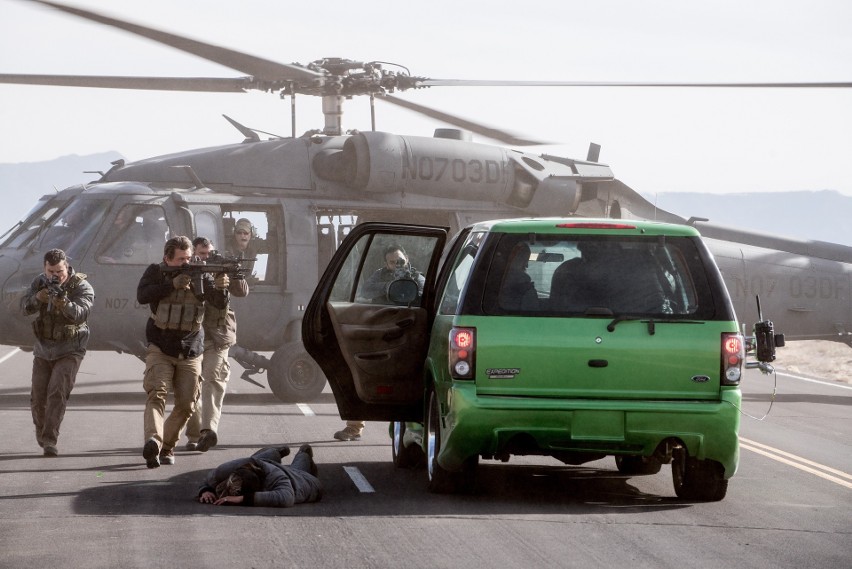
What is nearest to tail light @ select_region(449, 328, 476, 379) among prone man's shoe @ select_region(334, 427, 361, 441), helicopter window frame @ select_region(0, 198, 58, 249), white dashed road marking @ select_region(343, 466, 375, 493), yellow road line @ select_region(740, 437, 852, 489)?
white dashed road marking @ select_region(343, 466, 375, 493)

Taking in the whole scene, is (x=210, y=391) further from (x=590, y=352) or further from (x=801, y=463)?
(x=801, y=463)

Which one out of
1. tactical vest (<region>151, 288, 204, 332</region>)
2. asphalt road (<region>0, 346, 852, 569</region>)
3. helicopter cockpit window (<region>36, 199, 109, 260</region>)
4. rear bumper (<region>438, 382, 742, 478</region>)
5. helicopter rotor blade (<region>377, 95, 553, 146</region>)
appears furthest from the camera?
helicopter rotor blade (<region>377, 95, 553, 146</region>)

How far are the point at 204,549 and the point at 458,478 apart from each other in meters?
2.55

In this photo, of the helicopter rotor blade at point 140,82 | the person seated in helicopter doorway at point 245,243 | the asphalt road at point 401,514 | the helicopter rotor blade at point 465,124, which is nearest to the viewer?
the asphalt road at point 401,514

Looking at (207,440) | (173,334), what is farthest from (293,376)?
(173,334)

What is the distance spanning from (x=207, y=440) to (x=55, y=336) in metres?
1.66

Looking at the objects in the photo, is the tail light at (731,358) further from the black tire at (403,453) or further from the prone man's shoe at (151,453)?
the prone man's shoe at (151,453)

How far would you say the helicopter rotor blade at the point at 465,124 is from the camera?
18906 mm

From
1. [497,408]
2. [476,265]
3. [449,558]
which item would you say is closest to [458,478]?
[497,408]

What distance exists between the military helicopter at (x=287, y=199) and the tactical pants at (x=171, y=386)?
5.10 meters

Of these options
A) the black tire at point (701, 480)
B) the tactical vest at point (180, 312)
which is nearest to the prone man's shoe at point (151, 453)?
the tactical vest at point (180, 312)

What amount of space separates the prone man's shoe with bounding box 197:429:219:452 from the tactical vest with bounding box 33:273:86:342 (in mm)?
1494

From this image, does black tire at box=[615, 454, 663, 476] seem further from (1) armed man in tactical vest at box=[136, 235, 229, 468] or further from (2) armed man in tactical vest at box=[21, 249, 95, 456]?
(2) armed man in tactical vest at box=[21, 249, 95, 456]

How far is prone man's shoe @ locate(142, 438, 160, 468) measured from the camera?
1156 centimetres
